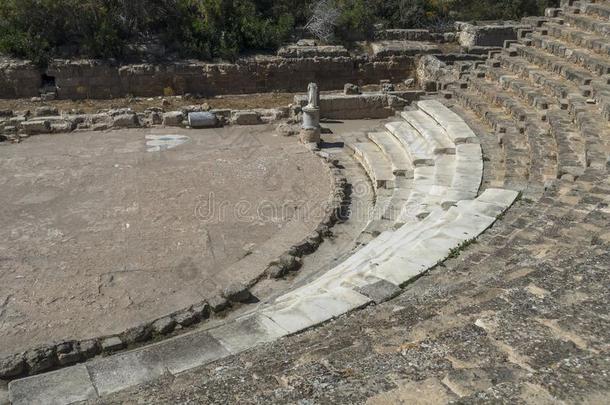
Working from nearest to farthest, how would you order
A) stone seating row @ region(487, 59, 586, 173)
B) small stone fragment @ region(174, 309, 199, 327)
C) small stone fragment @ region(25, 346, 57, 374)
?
small stone fragment @ region(25, 346, 57, 374), small stone fragment @ region(174, 309, 199, 327), stone seating row @ region(487, 59, 586, 173)

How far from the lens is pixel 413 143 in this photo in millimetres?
14539

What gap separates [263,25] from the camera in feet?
72.3

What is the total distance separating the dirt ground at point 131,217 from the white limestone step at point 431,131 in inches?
105

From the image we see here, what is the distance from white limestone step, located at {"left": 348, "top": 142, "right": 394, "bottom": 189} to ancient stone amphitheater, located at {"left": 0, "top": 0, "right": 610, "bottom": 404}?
0.07m

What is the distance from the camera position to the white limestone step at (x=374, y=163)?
1310cm

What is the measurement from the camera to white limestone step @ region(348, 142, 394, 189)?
13105mm

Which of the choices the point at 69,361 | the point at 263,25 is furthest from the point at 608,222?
the point at 263,25

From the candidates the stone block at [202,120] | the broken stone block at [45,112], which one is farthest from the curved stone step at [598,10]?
the broken stone block at [45,112]

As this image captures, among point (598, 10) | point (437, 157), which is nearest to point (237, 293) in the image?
point (437, 157)

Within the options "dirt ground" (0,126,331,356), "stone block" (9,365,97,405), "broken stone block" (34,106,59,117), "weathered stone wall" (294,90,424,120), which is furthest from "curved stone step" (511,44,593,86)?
"broken stone block" (34,106,59,117)

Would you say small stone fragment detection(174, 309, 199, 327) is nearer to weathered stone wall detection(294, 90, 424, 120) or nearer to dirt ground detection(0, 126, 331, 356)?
dirt ground detection(0, 126, 331, 356)

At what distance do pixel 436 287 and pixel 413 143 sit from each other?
315 inches

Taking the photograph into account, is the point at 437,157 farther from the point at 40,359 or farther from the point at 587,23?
the point at 40,359

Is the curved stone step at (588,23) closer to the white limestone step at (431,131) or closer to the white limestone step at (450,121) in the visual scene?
the white limestone step at (450,121)
